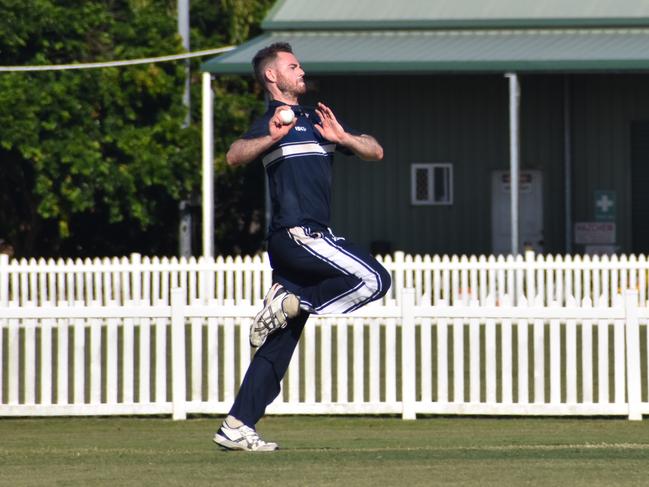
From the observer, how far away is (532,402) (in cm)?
1219

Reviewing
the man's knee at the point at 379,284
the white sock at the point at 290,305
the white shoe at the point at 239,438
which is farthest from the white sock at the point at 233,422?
the man's knee at the point at 379,284

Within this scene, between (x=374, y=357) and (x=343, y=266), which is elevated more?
(x=343, y=266)

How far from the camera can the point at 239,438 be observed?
7.99 meters

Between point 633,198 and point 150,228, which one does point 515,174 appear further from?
point 150,228

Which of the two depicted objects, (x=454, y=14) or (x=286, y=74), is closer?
(x=286, y=74)

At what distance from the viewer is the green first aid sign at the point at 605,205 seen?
29594mm

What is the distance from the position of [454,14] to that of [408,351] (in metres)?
18.0

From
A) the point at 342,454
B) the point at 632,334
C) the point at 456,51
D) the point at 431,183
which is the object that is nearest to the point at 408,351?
the point at 632,334

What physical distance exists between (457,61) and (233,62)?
3587 mm

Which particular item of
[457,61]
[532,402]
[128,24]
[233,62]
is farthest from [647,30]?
[532,402]

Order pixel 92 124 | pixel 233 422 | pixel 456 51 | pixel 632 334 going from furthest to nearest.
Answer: pixel 92 124
pixel 456 51
pixel 632 334
pixel 233 422

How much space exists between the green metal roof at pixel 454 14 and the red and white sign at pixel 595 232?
12.1ft

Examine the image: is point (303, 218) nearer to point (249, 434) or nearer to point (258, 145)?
point (258, 145)

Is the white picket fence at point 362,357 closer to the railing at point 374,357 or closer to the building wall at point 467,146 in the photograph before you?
the railing at point 374,357
